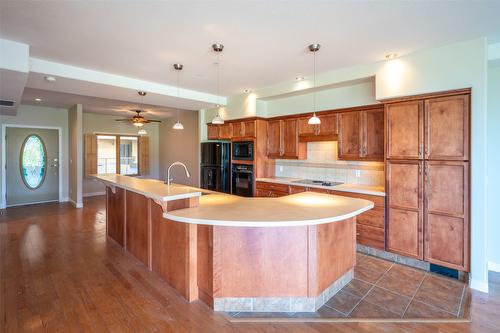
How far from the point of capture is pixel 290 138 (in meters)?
4.74

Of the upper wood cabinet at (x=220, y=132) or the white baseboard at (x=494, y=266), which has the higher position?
the upper wood cabinet at (x=220, y=132)

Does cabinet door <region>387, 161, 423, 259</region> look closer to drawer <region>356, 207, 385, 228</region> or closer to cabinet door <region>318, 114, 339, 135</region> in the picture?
drawer <region>356, 207, 385, 228</region>

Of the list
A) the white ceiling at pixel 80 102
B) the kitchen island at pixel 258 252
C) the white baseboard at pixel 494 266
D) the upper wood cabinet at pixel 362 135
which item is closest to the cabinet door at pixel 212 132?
the white ceiling at pixel 80 102

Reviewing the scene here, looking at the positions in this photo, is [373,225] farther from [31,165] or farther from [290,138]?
[31,165]

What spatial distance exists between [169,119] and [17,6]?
6.82 metres

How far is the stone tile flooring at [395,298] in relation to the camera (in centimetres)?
229

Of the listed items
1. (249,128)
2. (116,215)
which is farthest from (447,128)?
(116,215)

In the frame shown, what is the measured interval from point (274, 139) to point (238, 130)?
79 centimetres

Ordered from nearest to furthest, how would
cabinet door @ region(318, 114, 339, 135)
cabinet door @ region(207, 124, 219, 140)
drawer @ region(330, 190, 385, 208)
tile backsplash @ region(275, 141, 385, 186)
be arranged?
drawer @ region(330, 190, 385, 208), tile backsplash @ region(275, 141, 385, 186), cabinet door @ region(318, 114, 339, 135), cabinet door @ region(207, 124, 219, 140)

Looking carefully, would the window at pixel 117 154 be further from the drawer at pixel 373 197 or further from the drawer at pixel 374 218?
the drawer at pixel 374 218

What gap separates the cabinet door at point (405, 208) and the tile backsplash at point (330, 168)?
58 centimetres

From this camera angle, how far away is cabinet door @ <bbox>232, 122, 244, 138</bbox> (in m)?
5.26

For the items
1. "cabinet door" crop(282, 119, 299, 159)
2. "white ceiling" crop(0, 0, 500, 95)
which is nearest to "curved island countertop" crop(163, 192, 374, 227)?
"white ceiling" crop(0, 0, 500, 95)

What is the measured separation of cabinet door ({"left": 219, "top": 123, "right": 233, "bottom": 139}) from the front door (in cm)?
513
